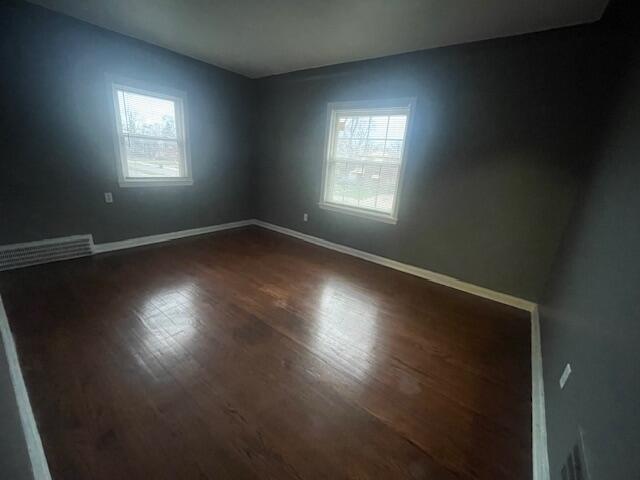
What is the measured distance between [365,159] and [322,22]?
63.0 inches

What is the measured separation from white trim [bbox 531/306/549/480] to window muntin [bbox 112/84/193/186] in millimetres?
4528

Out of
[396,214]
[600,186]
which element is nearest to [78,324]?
[396,214]

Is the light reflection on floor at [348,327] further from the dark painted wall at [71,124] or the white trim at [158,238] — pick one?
the dark painted wall at [71,124]

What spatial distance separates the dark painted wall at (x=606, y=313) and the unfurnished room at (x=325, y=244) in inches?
0.6

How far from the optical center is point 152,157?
3670mm

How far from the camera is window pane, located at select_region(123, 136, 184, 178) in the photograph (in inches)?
136

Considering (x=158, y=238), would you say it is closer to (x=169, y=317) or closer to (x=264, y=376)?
(x=169, y=317)

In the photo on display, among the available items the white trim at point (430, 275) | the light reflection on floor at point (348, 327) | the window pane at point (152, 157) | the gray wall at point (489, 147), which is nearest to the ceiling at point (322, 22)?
the gray wall at point (489, 147)

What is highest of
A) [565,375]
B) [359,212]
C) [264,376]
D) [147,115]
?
[147,115]

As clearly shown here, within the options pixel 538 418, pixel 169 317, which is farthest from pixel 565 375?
pixel 169 317

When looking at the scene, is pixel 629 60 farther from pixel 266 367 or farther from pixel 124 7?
pixel 124 7

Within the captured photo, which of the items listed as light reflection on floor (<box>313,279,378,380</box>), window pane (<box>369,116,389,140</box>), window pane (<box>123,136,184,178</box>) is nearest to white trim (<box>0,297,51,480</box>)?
light reflection on floor (<box>313,279,378,380</box>)

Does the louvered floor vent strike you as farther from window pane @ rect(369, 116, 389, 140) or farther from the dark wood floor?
window pane @ rect(369, 116, 389, 140)

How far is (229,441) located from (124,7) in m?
3.65
